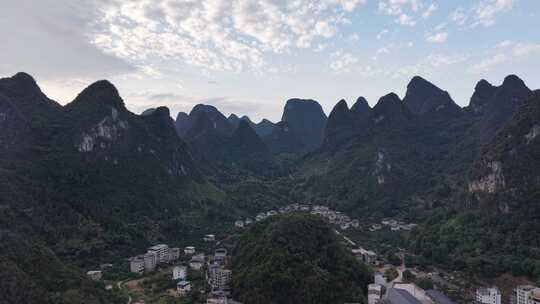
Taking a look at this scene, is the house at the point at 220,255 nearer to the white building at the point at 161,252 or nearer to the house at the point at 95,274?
the white building at the point at 161,252

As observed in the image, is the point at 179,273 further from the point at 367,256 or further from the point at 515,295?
the point at 515,295

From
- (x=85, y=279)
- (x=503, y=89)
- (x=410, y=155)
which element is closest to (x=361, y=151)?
(x=410, y=155)

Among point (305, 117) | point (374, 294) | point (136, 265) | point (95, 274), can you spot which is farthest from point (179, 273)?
point (305, 117)

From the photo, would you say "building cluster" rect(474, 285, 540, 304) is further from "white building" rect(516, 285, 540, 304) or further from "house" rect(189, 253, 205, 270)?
"house" rect(189, 253, 205, 270)

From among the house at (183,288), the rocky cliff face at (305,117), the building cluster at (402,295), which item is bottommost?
the house at (183,288)

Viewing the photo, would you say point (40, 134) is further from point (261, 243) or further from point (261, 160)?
point (261, 160)

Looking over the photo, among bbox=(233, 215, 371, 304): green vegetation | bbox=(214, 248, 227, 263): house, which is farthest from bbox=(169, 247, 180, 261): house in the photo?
bbox=(233, 215, 371, 304): green vegetation

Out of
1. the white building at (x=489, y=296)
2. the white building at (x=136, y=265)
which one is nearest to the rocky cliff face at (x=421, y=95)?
the white building at (x=489, y=296)
